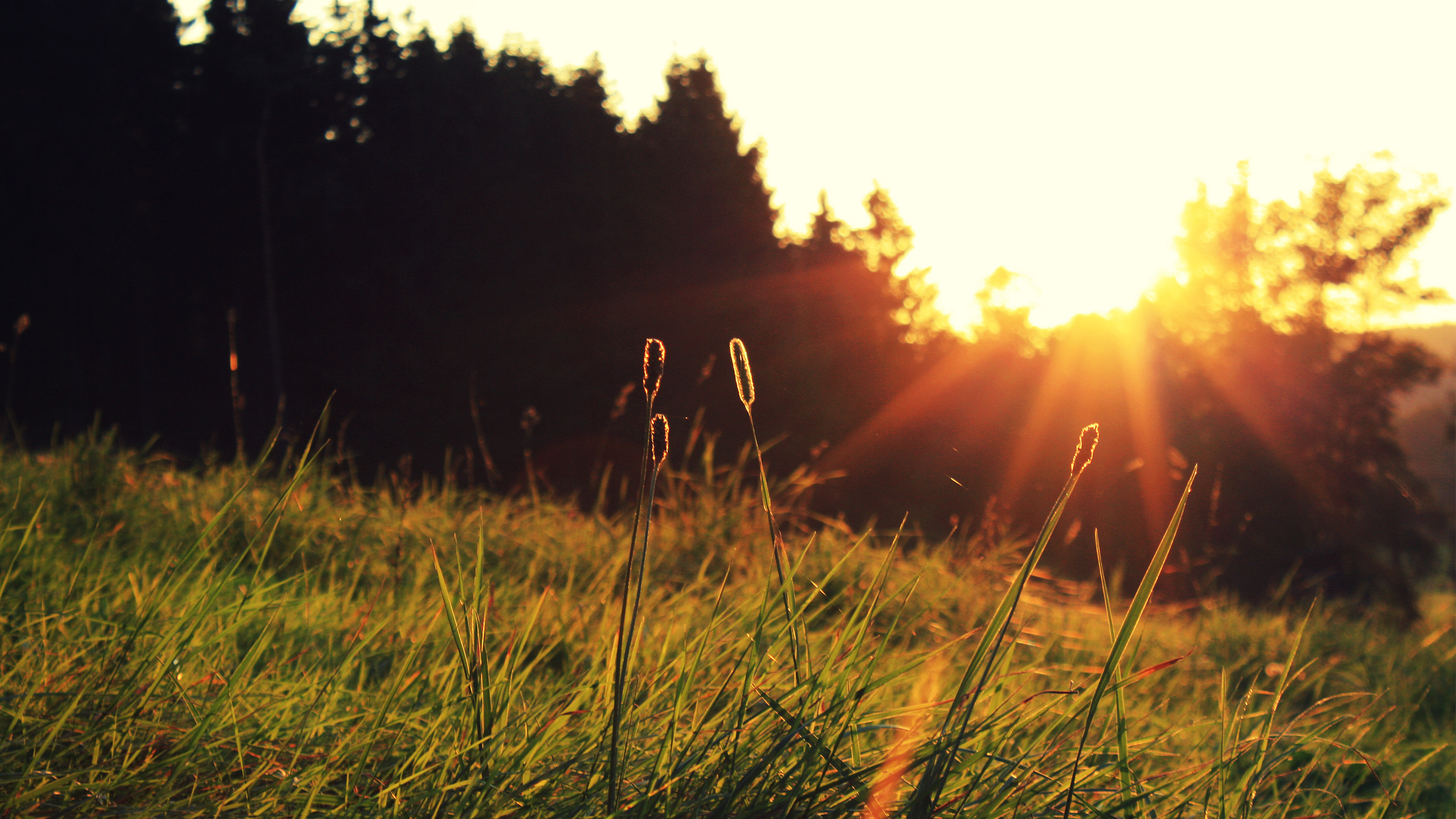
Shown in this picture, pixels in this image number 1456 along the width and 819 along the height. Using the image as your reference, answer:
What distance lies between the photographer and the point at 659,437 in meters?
0.78

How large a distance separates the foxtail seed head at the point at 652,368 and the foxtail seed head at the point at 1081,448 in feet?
1.47

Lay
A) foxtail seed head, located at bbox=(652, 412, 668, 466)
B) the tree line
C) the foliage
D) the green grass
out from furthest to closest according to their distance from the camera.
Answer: the foliage < the tree line < the green grass < foxtail seed head, located at bbox=(652, 412, 668, 466)

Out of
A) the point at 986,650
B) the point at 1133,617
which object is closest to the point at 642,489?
the point at 986,650

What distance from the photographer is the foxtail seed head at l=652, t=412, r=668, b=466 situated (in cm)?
77

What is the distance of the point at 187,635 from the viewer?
3.80 ft

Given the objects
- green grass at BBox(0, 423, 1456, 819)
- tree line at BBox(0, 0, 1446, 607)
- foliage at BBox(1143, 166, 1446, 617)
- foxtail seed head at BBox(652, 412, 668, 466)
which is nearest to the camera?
foxtail seed head at BBox(652, 412, 668, 466)

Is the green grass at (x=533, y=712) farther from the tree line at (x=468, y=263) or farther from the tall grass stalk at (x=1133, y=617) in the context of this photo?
the tree line at (x=468, y=263)

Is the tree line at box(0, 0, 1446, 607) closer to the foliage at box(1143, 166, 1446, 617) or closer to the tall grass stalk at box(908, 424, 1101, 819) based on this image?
the foliage at box(1143, 166, 1446, 617)

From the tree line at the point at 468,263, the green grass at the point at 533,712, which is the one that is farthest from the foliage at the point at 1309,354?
the green grass at the point at 533,712

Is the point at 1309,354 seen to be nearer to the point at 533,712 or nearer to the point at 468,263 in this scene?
the point at 468,263

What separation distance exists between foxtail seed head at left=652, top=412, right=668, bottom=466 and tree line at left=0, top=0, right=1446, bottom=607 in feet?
40.5

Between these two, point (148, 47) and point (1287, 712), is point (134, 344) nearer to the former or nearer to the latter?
point (148, 47)

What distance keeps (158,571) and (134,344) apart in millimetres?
21329

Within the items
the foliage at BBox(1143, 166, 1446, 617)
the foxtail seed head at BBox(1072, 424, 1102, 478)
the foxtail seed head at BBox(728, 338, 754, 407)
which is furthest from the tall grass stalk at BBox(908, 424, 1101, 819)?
the foliage at BBox(1143, 166, 1446, 617)
